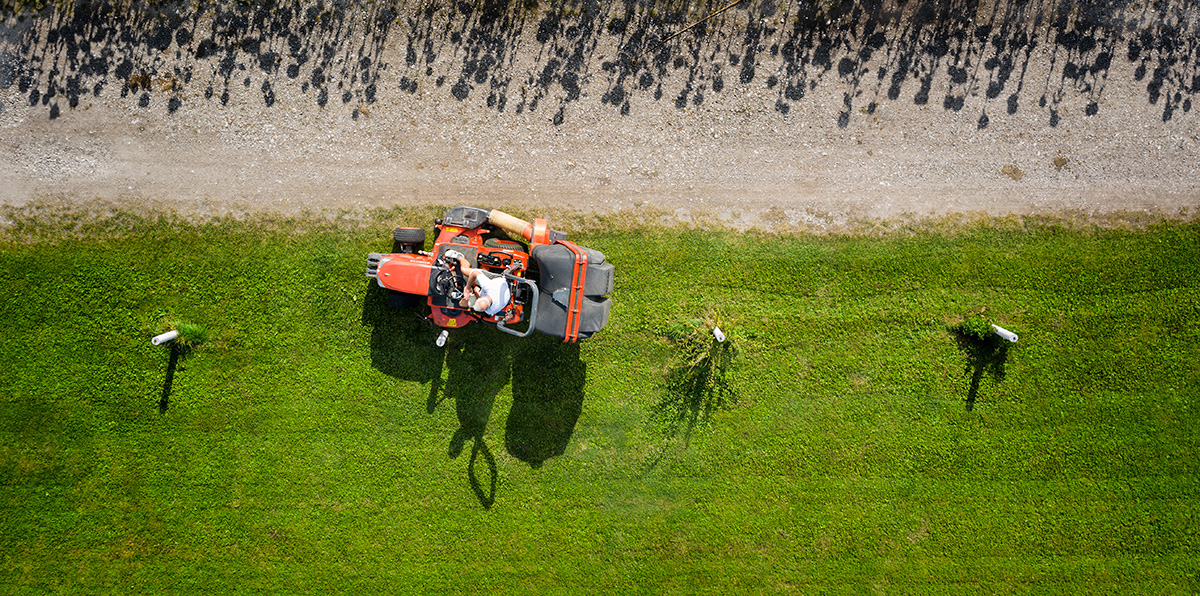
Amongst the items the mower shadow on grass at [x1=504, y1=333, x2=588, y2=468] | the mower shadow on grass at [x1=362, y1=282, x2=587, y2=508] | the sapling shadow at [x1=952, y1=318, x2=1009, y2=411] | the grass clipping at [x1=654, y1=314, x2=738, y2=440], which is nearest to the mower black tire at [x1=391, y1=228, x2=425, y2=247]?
the mower shadow on grass at [x1=362, y1=282, x2=587, y2=508]

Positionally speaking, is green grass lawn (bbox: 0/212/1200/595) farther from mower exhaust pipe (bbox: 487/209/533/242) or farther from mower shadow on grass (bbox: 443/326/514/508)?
mower exhaust pipe (bbox: 487/209/533/242)

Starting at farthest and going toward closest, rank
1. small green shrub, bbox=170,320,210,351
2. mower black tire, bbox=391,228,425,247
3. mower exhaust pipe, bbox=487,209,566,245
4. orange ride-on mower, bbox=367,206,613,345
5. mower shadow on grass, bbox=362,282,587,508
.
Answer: mower shadow on grass, bbox=362,282,587,508
small green shrub, bbox=170,320,210,351
mower black tire, bbox=391,228,425,247
mower exhaust pipe, bbox=487,209,566,245
orange ride-on mower, bbox=367,206,613,345

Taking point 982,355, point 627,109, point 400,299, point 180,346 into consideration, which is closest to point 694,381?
point 627,109

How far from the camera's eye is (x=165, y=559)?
26.9ft

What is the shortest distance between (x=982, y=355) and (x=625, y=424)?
200 inches

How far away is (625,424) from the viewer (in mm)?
8273

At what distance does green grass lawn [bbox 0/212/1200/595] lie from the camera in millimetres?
8094

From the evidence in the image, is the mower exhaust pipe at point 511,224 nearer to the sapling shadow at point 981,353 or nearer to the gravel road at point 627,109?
the gravel road at point 627,109

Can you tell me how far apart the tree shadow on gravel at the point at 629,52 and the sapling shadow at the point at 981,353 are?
10.0 feet

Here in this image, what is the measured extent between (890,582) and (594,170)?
7.22 m

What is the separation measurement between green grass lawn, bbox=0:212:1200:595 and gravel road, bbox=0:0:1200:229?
2.10 feet

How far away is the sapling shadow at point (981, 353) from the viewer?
319 inches

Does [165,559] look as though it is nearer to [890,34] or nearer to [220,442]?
[220,442]

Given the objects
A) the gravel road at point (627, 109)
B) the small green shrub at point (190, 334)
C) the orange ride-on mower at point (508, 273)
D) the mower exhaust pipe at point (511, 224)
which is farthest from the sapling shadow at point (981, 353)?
the small green shrub at point (190, 334)
